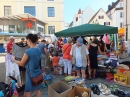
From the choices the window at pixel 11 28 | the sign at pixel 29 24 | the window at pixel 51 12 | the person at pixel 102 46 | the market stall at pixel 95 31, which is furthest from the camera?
the window at pixel 51 12

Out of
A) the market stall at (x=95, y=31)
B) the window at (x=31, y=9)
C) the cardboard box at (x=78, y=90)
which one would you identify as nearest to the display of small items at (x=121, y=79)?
the market stall at (x=95, y=31)

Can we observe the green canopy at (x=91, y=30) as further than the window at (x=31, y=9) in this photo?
No

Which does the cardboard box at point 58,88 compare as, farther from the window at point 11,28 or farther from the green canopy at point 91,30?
the window at point 11,28

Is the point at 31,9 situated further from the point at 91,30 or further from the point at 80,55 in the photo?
the point at 80,55

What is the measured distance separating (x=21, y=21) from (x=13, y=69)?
18.9 m

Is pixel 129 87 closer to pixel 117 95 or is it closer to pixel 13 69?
pixel 117 95

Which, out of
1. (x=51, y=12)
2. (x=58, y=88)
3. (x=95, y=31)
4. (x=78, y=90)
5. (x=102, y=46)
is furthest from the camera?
(x=51, y=12)

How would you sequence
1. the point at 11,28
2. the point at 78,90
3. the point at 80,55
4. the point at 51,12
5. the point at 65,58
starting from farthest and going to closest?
the point at 51,12, the point at 11,28, the point at 65,58, the point at 80,55, the point at 78,90

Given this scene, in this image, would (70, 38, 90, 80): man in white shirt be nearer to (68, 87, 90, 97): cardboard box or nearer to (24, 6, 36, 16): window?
(68, 87, 90, 97): cardboard box

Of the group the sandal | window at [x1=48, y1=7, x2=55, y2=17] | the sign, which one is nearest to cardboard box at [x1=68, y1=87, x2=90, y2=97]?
the sandal

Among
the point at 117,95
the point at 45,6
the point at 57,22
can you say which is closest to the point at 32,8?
the point at 45,6

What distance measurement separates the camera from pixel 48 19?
86.2ft

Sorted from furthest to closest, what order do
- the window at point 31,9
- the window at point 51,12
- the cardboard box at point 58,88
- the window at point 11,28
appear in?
the window at point 51,12, the window at point 31,9, the window at point 11,28, the cardboard box at point 58,88

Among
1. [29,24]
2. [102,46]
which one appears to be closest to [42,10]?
[29,24]
